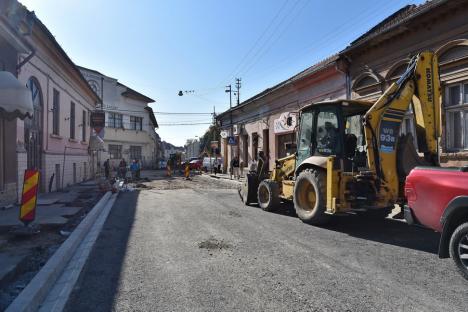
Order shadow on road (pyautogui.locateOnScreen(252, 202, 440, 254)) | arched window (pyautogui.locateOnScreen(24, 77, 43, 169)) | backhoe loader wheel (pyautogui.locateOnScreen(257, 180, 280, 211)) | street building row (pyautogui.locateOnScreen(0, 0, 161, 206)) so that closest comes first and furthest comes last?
shadow on road (pyautogui.locateOnScreen(252, 202, 440, 254))
street building row (pyautogui.locateOnScreen(0, 0, 161, 206))
backhoe loader wheel (pyautogui.locateOnScreen(257, 180, 280, 211))
arched window (pyautogui.locateOnScreen(24, 77, 43, 169))

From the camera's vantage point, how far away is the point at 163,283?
16.0 ft

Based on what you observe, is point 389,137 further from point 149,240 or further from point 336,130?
point 149,240

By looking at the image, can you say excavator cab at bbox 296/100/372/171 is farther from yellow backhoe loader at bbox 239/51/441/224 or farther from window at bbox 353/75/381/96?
window at bbox 353/75/381/96

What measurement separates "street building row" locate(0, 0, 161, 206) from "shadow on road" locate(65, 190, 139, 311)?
395cm

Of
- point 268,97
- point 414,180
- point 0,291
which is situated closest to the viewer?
point 0,291

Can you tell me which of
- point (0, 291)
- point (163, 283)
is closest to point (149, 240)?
point (163, 283)

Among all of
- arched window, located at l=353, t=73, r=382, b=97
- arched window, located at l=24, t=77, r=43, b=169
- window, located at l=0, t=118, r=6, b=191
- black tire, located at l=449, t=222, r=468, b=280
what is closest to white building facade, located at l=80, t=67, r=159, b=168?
arched window, located at l=24, t=77, r=43, b=169

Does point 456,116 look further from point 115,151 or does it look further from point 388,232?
point 115,151

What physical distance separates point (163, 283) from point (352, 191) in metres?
4.74

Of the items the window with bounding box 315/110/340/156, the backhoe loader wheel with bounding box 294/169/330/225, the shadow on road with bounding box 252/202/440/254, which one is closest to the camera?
the shadow on road with bounding box 252/202/440/254

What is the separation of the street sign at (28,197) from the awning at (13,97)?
2.62 m

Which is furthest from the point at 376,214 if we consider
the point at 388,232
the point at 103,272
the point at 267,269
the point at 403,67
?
the point at 103,272

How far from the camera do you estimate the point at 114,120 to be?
5131 cm

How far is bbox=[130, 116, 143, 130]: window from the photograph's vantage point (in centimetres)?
5406
